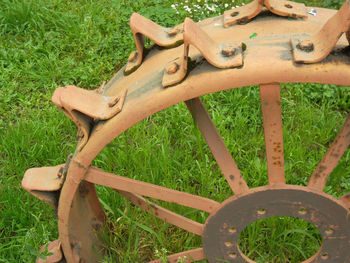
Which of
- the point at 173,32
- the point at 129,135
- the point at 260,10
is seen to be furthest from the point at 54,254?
the point at 260,10

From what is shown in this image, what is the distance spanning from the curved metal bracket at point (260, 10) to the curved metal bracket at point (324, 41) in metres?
0.30

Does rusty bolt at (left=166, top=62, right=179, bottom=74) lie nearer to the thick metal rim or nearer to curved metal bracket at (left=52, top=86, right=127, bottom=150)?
the thick metal rim

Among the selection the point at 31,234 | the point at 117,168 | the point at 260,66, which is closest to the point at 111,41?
the point at 117,168

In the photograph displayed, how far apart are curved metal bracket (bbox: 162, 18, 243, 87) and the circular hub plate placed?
2.06 ft

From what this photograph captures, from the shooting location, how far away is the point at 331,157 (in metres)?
2.30

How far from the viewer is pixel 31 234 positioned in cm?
289

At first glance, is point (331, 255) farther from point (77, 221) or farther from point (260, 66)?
point (77, 221)

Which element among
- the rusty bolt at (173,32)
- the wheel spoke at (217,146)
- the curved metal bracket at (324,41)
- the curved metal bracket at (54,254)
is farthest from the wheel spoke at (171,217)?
the curved metal bracket at (324,41)

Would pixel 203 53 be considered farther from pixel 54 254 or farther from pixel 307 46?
pixel 54 254

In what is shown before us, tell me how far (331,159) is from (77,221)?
4.35 ft

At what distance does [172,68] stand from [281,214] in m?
0.85

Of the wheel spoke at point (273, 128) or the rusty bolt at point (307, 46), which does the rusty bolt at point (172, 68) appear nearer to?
the wheel spoke at point (273, 128)

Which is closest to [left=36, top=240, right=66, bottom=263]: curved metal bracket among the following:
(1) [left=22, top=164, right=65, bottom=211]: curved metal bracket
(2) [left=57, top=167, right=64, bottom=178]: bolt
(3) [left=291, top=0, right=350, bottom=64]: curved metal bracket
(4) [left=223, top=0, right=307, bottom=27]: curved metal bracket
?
(1) [left=22, top=164, right=65, bottom=211]: curved metal bracket

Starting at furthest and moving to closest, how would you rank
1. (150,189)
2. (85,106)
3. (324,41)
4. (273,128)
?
1. (150,189)
2. (85,106)
3. (273,128)
4. (324,41)
